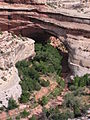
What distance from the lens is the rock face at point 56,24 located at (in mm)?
26438

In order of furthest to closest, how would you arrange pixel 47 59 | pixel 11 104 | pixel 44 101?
pixel 47 59 → pixel 44 101 → pixel 11 104

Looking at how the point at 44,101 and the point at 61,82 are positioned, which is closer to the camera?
the point at 44,101

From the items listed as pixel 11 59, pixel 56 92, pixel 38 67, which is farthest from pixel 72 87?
pixel 11 59

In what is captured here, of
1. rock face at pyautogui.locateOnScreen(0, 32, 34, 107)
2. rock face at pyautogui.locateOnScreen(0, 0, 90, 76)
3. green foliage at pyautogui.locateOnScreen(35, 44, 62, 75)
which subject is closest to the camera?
rock face at pyautogui.locateOnScreen(0, 32, 34, 107)

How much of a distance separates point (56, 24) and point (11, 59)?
4396mm

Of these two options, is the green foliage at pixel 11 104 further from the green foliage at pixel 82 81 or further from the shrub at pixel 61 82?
the green foliage at pixel 82 81

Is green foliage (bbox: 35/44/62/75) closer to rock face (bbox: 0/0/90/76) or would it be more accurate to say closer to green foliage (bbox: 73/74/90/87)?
rock face (bbox: 0/0/90/76)

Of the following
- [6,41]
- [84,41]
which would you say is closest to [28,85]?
[6,41]

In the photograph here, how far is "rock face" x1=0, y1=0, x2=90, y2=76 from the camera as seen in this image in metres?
26.4

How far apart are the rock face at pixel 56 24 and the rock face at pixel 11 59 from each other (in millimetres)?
1307

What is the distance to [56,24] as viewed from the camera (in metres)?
27.1

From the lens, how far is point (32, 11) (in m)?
27.8

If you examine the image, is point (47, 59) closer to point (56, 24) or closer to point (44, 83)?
point (56, 24)

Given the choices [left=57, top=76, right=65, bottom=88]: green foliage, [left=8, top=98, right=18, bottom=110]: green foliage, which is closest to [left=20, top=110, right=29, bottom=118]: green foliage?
[left=8, top=98, right=18, bottom=110]: green foliage
